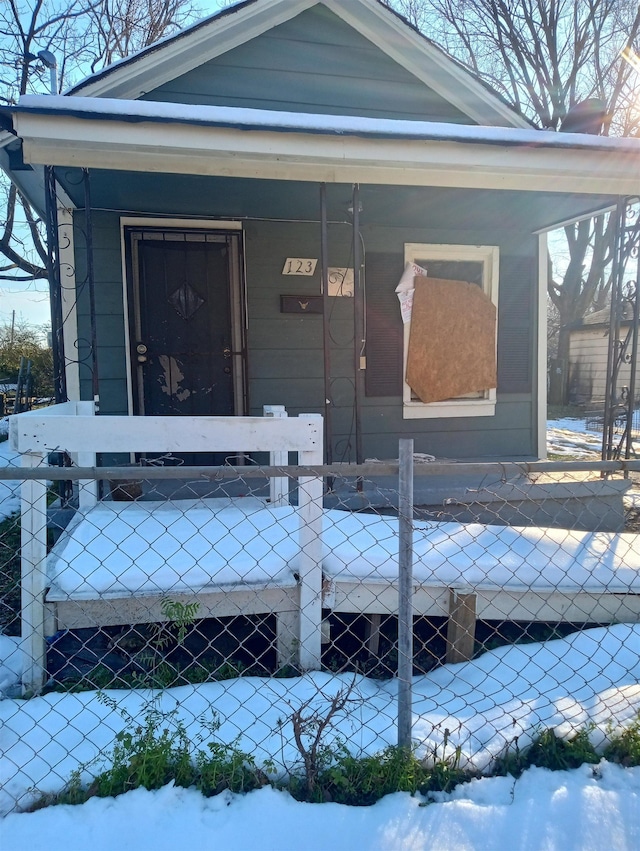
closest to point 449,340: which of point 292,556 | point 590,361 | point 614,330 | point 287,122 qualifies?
point 614,330

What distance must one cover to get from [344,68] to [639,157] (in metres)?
2.66

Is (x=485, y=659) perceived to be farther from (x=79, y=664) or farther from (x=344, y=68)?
(x=344, y=68)

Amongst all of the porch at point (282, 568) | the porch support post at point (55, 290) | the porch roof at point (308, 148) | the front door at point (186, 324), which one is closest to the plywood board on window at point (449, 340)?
the porch roof at point (308, 148)

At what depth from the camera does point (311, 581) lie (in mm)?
2502

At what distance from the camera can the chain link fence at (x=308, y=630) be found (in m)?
1.91

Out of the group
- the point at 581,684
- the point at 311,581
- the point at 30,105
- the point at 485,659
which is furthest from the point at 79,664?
the point at 30,105

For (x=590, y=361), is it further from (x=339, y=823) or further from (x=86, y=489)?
(x=339, y=823)

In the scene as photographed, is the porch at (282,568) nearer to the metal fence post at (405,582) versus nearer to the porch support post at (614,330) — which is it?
the metal fence post at (405,582)

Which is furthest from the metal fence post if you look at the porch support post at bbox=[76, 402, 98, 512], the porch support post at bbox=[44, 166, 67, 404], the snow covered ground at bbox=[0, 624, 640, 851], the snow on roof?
the porch support post at bbox=[44, 166, 67, 404]

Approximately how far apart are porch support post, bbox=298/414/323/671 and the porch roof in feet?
6.94

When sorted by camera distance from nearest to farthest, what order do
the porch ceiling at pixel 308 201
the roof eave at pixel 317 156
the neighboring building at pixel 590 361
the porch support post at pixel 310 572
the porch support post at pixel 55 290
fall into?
the porch support post at pixel 310 572
the roof eave at pixel 317 156
the porch support post at pixel 55 290
the porch ceiling at pixel 308 201
the neighboring building at pixel 590 361

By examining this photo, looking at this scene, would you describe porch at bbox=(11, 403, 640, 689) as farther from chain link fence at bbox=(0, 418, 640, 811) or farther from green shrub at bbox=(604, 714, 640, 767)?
green shrub at bbox=(604, 714, 640, 767)

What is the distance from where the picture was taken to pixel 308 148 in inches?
137

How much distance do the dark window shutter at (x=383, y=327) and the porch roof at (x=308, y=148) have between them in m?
1.55
